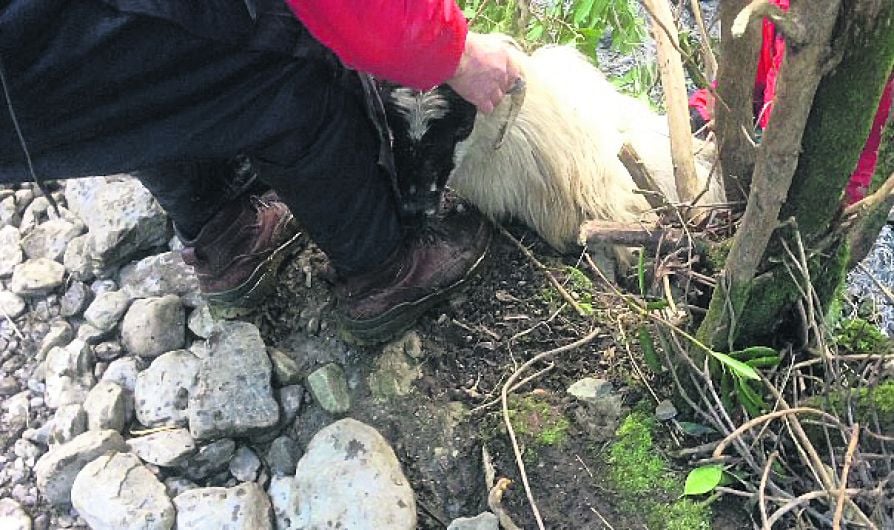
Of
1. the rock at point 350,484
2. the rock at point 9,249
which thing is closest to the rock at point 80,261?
the rock at point 9,249

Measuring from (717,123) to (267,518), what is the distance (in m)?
1.00

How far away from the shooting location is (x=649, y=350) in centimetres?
148

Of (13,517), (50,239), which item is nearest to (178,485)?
(13,517)

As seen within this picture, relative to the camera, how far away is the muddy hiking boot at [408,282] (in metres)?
1.70

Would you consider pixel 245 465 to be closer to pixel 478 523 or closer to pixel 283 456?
pixel 283 456

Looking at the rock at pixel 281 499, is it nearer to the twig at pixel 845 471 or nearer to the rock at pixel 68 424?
the rock at pixel 68 424

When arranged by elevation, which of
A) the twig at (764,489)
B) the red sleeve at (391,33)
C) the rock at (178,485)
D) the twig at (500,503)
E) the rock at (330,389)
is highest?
the red sleeve at (391,33)

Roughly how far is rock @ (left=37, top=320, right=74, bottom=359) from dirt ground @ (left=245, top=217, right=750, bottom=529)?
43 cm

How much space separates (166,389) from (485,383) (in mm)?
611

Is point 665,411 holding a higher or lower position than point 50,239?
higher

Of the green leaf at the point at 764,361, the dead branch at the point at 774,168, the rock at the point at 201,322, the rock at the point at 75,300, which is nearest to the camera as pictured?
the dead branch at the point at 774,168

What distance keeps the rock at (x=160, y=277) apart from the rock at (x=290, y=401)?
340mm

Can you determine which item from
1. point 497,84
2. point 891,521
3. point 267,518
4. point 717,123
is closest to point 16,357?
point 267,518

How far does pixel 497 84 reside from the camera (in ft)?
4.85
